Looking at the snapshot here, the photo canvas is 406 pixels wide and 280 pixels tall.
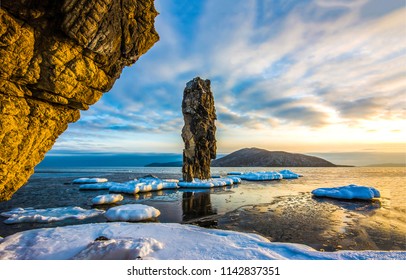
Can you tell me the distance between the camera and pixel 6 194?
12.6m

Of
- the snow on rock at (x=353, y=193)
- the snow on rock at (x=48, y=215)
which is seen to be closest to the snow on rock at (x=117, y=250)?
the snow on rock at (x=48, y=215)

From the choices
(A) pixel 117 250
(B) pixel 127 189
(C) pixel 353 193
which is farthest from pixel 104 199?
(C) pixel 353 193

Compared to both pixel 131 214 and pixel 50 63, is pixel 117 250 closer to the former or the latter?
pixel 50 63

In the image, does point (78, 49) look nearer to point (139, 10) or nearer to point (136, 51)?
point (136, 51)

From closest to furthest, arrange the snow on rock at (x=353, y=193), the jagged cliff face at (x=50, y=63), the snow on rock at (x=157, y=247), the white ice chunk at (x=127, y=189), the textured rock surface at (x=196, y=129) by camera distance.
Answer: the snow on rock at (x=157, y=247) < the jagged cliff face at (x=50, y=63) < the snow on rock at (x=353, y=193) < the white ice chunk at (x=127, y=189) < the textured rock surface at (x=196, y=129)

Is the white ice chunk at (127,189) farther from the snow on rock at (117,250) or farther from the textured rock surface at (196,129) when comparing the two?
the snow on rock at (117,250)

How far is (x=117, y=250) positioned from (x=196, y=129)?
51049mm

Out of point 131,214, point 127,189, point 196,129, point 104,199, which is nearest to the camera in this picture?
point 131,214

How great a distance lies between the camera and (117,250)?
9.68 meters

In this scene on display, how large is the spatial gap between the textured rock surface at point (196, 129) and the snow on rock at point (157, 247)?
43.6 m

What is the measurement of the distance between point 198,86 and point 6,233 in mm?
51692

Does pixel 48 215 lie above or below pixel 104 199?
below

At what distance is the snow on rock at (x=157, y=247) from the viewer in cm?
991
